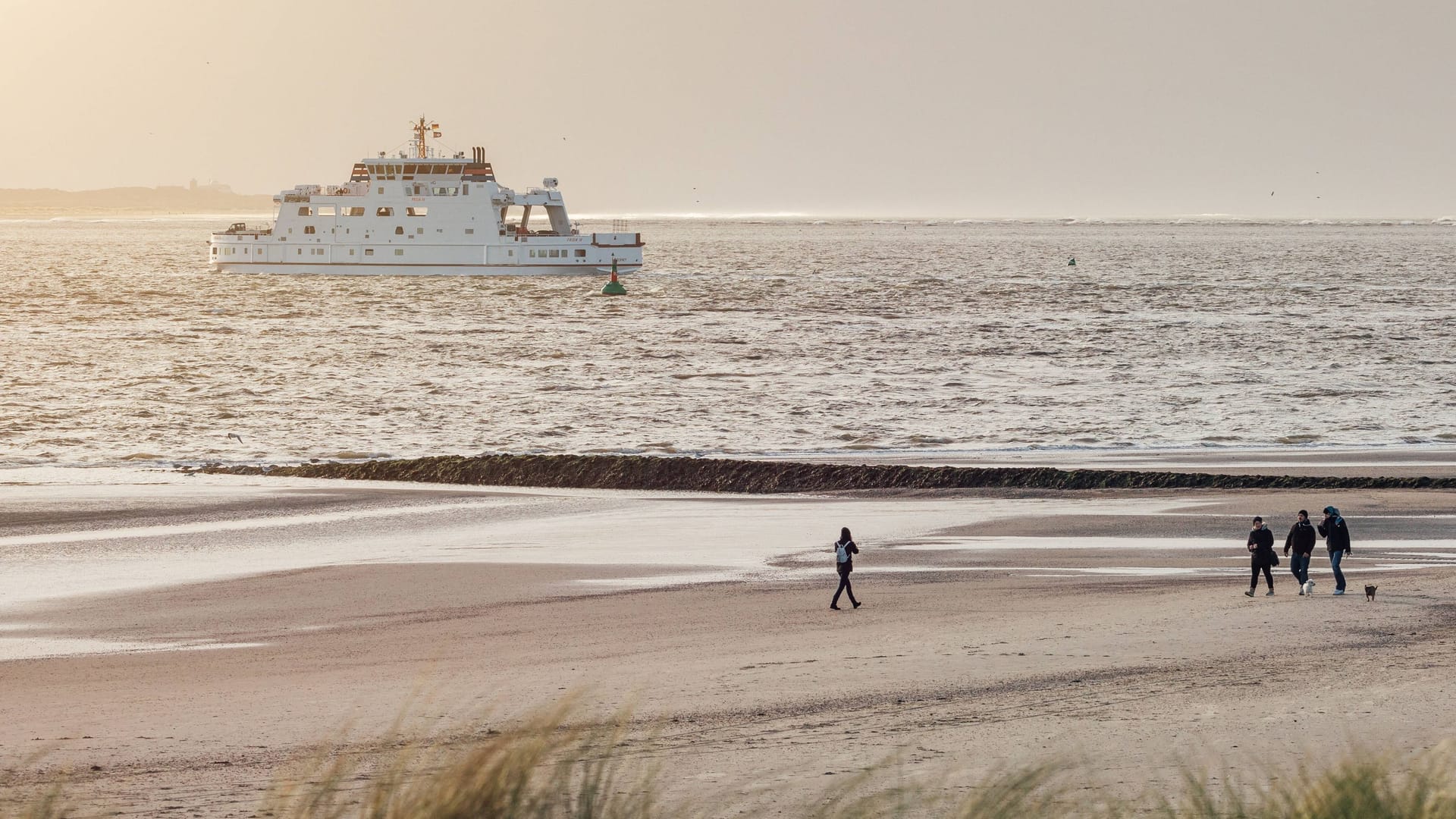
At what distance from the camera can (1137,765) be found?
25.4 feet

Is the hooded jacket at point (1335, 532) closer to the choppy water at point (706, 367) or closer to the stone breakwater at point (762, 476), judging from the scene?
the stone breakwater at point (762, 476)

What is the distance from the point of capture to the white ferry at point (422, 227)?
78625mm

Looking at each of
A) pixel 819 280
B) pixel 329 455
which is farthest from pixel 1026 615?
pixel 819 280

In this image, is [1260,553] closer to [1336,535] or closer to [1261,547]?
[1261,547]

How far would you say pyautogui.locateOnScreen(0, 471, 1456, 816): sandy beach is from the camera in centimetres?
825

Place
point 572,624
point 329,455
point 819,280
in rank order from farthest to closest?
1. point 819,280
2. point 329,455
3. point 572,624

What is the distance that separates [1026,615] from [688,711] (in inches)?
155

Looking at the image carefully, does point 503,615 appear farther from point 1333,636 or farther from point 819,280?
point 819,280

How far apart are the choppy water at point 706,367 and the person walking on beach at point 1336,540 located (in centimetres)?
1238

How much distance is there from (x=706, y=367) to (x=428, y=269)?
1784 inches

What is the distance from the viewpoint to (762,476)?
20281 millimetres

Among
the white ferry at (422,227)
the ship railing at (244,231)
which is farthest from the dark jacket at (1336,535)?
the ship railing at (244,231)

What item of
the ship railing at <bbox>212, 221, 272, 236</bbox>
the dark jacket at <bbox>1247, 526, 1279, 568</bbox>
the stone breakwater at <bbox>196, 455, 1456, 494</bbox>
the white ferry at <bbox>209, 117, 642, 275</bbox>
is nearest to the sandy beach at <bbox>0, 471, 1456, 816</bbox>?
the dark jacket at <bbox>1247, 526, 1279, 568</bbox>

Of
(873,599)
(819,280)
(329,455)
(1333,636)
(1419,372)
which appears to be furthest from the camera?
(819,280)
